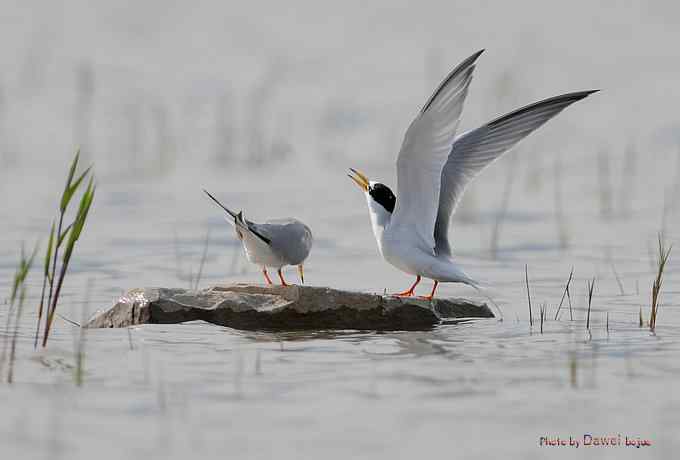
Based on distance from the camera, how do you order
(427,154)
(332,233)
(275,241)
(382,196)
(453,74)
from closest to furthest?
(453,74), (427,154), (275,241), (382,196), (332,233)

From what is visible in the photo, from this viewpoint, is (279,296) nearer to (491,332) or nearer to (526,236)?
(491,332)

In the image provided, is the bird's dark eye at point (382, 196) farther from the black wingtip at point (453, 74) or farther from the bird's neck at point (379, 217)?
the black wingtip at point (453, 74)

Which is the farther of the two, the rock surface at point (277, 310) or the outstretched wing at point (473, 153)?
the outstretched wing at point (473, 153)

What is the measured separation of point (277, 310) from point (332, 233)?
14.1 feet

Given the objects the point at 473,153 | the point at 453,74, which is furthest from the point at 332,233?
the point at 453,74

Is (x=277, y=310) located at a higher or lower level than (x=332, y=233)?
lower

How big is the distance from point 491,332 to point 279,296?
1110 millimetres

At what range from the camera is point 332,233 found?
9.54m

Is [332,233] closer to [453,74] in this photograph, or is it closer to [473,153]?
[473,153]

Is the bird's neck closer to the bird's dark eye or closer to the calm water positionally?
the bird's dark eye

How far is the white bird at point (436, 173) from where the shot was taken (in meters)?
5.08

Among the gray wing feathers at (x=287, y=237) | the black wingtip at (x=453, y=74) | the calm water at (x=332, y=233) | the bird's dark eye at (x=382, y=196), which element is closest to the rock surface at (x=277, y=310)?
the calm water at (x=332, y=233)

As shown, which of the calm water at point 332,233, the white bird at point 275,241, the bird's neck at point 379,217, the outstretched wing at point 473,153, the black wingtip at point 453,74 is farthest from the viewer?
the outstretched wing at point 473,153

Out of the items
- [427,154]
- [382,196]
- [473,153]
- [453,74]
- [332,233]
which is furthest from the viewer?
[332,233]
